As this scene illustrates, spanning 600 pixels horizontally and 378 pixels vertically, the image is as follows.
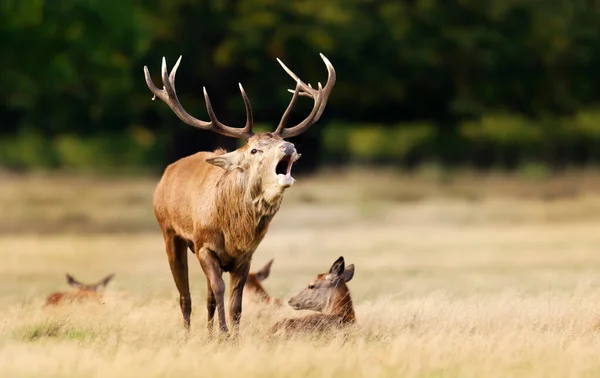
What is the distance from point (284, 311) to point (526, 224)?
54.6ft

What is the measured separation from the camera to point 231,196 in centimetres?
1028

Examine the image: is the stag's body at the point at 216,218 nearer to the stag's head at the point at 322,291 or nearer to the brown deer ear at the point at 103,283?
the stag's head at the point at 322,291

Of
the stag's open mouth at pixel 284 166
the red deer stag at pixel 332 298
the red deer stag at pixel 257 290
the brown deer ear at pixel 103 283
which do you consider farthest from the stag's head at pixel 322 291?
the brown deer ear at pixel 103 283

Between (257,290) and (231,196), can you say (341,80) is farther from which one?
(231,196)

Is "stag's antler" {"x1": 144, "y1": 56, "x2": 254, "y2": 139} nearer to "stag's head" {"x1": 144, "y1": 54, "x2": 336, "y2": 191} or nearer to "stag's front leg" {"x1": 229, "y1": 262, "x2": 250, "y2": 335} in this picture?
"stag's head" {"x1": 144, "y1": 54, "x2": 336, "y2": 191}

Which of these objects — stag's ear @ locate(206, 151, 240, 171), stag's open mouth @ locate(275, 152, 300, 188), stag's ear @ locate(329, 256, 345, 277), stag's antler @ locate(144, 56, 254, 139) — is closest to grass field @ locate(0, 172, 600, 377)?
stag's ear @ locate(329, 256, 345, 277)

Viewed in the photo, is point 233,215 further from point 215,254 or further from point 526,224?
point 526,224

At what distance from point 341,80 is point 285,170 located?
1193 inches

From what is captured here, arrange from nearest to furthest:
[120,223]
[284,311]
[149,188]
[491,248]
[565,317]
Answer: [565,317] → [284,311] → [491,248] → [120,223] → [149,188]

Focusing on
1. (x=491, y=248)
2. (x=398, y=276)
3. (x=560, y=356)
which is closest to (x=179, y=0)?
(x=491, y=248)

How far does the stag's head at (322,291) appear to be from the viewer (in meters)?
11.0

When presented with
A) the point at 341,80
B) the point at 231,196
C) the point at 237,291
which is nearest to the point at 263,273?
the point at 237,291

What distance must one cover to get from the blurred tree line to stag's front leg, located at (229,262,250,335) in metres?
18.4

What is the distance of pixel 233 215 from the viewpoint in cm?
1023
